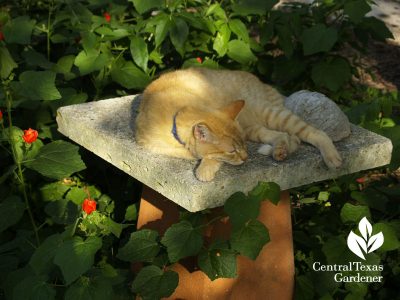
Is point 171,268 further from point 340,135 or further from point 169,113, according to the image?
point 340,135

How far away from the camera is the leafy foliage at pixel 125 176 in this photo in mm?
3031

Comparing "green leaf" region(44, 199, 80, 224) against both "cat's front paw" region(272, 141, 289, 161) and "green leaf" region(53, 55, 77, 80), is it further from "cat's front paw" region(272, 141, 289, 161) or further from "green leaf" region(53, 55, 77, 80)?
"green leaf" region(53, 55, 77, 80)

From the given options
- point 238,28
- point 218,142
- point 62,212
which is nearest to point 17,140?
point 62,212

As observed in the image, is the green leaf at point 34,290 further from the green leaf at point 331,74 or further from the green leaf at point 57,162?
the green leaf at point 331,74

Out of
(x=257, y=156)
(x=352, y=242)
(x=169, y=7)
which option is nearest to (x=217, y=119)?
(x=257, y=156)

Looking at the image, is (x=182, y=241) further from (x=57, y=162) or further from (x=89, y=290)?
(x=57, y=162)

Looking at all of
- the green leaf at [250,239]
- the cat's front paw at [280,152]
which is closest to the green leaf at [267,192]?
the green leaf at [250,239]

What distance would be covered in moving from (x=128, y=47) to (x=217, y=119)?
1.49 m

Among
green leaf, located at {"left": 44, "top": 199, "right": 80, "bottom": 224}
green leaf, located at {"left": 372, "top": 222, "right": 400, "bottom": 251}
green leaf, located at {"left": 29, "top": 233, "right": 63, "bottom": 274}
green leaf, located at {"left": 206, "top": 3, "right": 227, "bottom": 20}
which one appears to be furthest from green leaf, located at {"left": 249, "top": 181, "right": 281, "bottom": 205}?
green leaf, located at {"left": 206, "top": 3, "right": 227, "bottom": 20}

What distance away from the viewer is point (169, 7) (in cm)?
444

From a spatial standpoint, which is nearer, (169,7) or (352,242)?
(352,242)

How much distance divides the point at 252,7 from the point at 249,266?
2.02 metres

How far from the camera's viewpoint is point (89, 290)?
9.77 ft

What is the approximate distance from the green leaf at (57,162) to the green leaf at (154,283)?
0.65 metres
